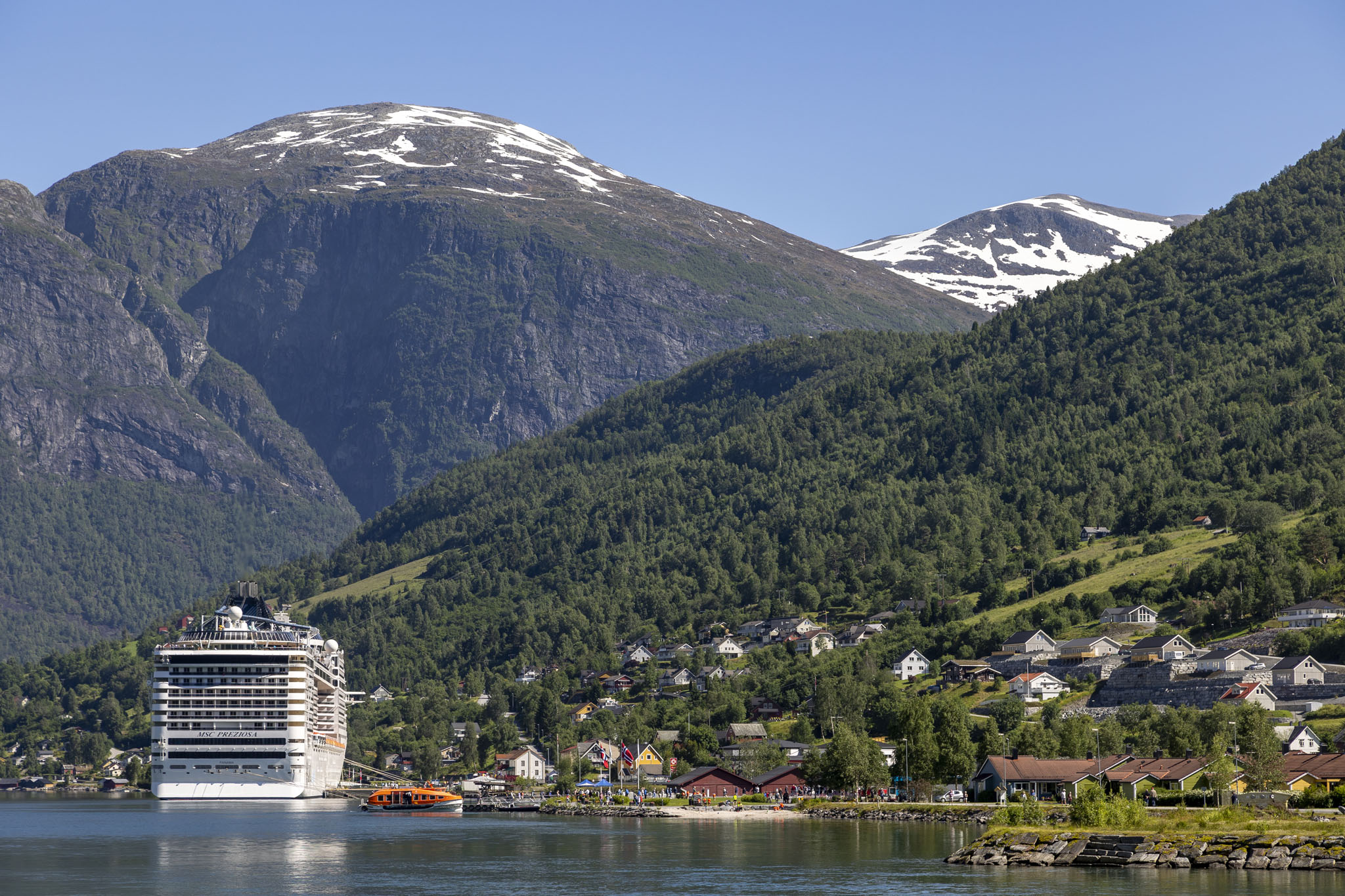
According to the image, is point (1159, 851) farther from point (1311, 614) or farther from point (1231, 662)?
point (1311, 614)

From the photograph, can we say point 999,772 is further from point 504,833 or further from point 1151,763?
point 504,833

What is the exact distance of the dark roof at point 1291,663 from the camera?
568 feet

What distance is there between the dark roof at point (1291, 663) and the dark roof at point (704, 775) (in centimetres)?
5749

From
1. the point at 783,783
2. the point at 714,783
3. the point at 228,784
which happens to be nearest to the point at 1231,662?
the point at 783,783

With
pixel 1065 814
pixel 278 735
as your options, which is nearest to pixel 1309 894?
pixel 1065 814

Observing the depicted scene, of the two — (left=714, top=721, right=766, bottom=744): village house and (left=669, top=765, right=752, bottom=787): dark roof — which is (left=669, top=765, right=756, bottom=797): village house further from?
(left=714, top=721, right=766, bottom=744): village house

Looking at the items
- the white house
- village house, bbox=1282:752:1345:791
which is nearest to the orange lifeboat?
the white house

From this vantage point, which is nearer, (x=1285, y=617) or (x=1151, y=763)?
(x=1151, y=763)

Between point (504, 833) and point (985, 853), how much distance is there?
2088 inches

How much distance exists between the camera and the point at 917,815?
13525cm

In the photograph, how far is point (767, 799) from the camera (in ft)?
536

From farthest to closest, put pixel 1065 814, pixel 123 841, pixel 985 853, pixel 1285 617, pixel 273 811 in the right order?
pixel 1285 617 → pixel 273 811 → pixel 123 841 → pixel 1065 814 → pixel 985 853

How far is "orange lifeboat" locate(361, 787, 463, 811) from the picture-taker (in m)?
184

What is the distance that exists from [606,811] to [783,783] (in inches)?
723
